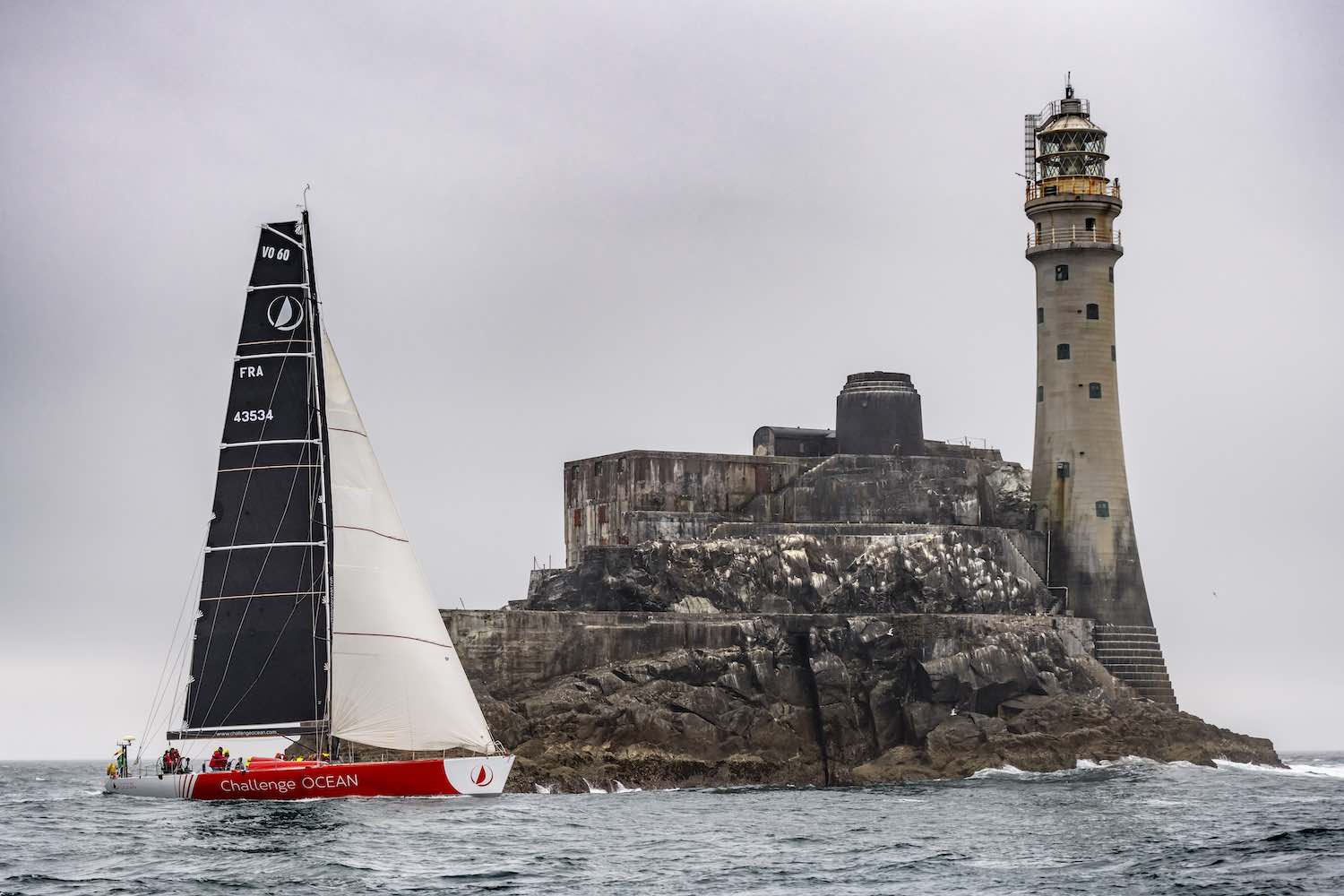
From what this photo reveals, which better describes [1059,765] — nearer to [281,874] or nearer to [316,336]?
[316,336]

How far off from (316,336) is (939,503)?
27089 mm

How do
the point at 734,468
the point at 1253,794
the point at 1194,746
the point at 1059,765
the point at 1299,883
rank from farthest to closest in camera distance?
the point at 734,468, the point at 1194,746, the point at 1059,765, the point at 1253,794, the point at 1299,883

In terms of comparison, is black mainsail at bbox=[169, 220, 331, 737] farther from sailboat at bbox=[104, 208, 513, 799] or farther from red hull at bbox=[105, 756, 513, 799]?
red hull at bbox=[105, 756, 513, 799]

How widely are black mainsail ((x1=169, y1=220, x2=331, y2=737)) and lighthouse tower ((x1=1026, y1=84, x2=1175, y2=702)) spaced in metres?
30.5

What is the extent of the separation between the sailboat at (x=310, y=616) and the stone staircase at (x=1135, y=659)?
27515mm

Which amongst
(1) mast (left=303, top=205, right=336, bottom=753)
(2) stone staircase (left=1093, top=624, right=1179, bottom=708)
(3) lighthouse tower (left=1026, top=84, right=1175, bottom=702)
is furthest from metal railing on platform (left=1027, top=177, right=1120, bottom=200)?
(1) mast (left=303, top=205, right=336, bottom=753)

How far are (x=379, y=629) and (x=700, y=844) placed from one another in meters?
10.3

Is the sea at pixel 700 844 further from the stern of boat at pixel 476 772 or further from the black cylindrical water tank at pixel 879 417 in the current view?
the black cylindrical water tank at pixel 879 417

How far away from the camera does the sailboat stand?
153 ft

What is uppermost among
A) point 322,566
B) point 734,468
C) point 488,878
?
point 734,468

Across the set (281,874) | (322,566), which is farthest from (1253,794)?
(281,874)

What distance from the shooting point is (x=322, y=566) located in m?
48.0

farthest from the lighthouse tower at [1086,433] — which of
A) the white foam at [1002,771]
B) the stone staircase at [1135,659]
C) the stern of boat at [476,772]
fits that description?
the stern of boat at [476,772]

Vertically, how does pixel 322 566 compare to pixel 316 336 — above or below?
below
